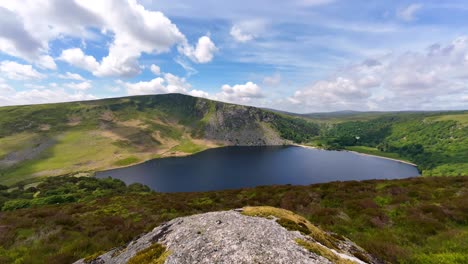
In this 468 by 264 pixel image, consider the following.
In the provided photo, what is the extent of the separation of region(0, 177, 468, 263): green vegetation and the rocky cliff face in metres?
1.26

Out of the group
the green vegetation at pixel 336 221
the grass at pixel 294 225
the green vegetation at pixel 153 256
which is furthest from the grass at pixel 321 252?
the green vegetation at pixel 153 256

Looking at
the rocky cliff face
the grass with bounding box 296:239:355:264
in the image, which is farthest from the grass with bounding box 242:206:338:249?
the grass with bounding box 296:239:355:264

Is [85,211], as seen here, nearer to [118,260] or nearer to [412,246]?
[118,260]

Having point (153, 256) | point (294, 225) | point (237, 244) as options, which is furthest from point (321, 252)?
point (153, 256)

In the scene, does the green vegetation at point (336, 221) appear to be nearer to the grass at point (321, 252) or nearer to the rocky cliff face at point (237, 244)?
the rocky cliff face at point (237, 244)

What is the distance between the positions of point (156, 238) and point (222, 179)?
168 metres

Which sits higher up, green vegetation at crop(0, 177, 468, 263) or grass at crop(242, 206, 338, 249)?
grass at crop(242, 206, 338, 249)

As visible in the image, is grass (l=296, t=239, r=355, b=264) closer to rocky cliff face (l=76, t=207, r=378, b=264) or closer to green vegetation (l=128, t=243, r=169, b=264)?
rocky cliff face (l=76, t=207, r=378, b=264)

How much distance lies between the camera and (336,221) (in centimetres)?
2089

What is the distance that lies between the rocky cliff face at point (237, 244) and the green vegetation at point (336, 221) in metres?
1.26

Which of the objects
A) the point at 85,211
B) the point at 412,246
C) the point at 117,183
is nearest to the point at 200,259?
the point at 412,246

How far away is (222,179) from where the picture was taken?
177500mm

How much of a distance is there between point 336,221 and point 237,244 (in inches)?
596

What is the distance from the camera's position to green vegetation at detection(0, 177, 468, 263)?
47.3ft
